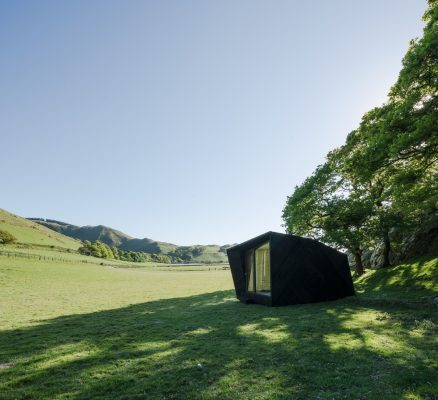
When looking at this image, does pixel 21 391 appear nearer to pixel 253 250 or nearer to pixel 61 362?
pixel 61 362

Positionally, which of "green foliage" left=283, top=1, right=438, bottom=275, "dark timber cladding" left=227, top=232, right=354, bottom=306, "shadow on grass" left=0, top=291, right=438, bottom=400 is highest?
"green foliage" left=283, top=1, right=438, bottom=275

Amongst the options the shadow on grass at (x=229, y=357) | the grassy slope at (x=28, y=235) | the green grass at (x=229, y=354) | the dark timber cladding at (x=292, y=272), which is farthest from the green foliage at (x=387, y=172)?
the grassy slope at (x=28, y=235)

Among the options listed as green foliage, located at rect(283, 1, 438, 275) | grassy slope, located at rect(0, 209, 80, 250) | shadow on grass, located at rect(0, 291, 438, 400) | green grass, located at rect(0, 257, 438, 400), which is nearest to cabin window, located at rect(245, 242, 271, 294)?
green grass, located at rect(0, 257, 438, 400)

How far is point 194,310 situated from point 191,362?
9.11 metres

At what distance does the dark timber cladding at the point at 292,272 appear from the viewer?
666 inches

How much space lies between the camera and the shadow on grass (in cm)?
593

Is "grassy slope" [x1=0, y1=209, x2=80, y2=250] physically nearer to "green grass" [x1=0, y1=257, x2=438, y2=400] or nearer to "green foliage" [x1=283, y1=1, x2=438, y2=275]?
"green foliage" [x1=283, y1=1, x2=438, y2=275]

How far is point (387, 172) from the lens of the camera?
1733 cm

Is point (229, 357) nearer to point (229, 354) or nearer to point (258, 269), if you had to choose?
point (229, 354)

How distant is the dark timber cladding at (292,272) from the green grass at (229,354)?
1685mm

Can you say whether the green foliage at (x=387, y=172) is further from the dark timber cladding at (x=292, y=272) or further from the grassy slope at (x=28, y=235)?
the grassy slope at (x=28, y=235)

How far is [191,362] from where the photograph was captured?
7.59 m

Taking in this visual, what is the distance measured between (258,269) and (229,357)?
38.7 ft

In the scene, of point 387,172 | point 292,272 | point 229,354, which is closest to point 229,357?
point 229,354
